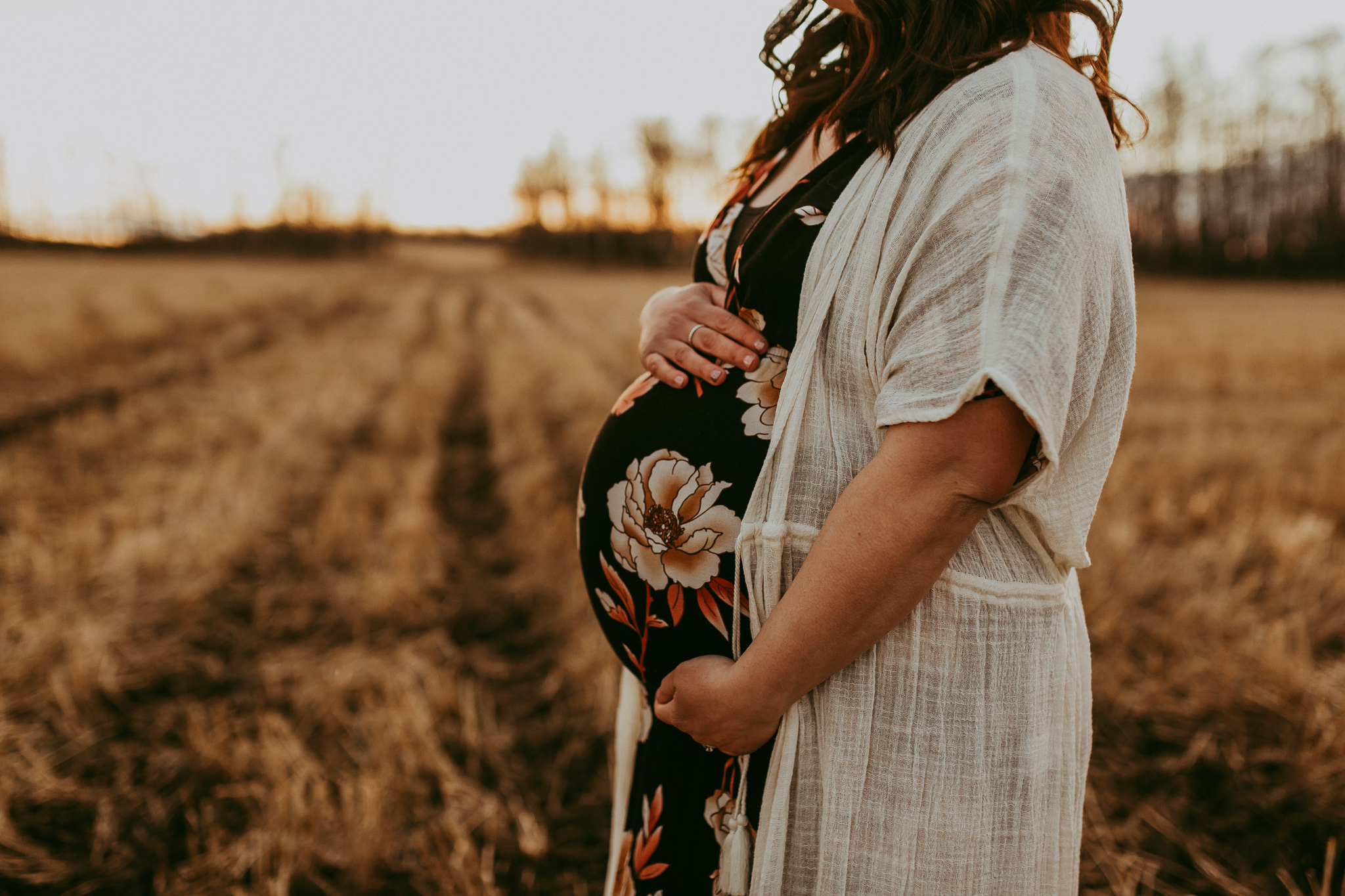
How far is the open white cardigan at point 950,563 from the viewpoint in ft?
2.32

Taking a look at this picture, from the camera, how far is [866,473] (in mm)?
736

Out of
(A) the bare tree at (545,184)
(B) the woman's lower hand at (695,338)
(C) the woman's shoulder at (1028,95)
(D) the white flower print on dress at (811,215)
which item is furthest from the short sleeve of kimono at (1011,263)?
(A) the bare tree at (545,184)

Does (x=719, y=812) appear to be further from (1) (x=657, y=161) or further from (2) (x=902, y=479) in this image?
(1) (x=657, y=161)

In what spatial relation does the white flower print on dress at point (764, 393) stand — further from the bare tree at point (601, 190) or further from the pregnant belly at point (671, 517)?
the bare tree at point (601, 190)

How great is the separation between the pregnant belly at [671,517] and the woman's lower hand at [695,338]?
0.02 metres

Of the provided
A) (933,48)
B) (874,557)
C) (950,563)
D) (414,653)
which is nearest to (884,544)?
(874,557)

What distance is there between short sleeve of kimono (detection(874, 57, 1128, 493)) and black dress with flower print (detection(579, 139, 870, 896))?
16 centimetres

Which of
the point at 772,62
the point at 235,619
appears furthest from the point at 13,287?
the point at 772,62

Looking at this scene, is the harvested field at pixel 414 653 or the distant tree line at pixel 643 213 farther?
the distant tree line at pixel 643 213

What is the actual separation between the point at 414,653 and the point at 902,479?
2409 mm

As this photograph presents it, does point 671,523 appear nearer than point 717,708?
No

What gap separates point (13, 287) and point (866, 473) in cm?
1751

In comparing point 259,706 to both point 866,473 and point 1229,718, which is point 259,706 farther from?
point 1229,718

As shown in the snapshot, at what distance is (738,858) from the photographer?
883 millimetres
